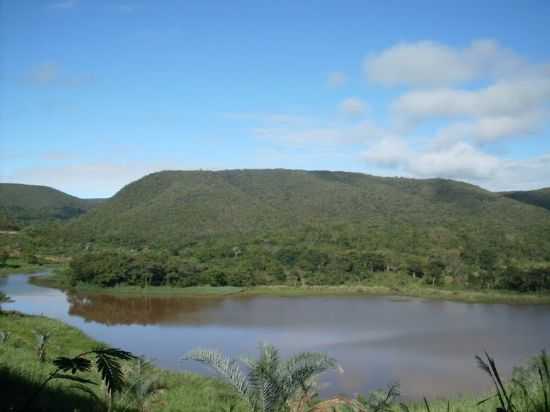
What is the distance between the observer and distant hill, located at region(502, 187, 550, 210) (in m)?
93.6

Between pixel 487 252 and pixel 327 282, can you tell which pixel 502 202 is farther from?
pixel 327 282

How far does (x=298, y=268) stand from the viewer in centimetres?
4916

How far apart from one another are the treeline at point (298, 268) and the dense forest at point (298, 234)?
0.11 meters

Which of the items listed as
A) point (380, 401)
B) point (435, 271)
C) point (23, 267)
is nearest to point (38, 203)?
point (23, 267)

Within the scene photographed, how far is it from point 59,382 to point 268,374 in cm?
415

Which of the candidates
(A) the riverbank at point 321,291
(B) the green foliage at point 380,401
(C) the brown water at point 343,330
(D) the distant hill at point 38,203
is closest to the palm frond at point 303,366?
(B) the green foliage at point 380,401

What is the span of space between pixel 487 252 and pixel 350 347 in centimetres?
3498

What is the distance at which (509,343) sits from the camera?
23.9 meters

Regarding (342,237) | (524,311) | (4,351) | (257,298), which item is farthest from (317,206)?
(4,351)

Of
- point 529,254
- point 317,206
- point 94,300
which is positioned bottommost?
point 94,300

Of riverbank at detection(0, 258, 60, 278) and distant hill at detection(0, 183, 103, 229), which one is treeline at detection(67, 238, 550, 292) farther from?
distant hill at detection(0, 183, 103, 229)

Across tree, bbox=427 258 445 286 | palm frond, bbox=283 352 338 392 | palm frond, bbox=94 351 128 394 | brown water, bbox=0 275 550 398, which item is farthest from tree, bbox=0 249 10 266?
palm frond, bbox=94 351 128 394

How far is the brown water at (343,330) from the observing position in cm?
1827

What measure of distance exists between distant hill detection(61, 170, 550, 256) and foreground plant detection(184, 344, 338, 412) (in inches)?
1953
